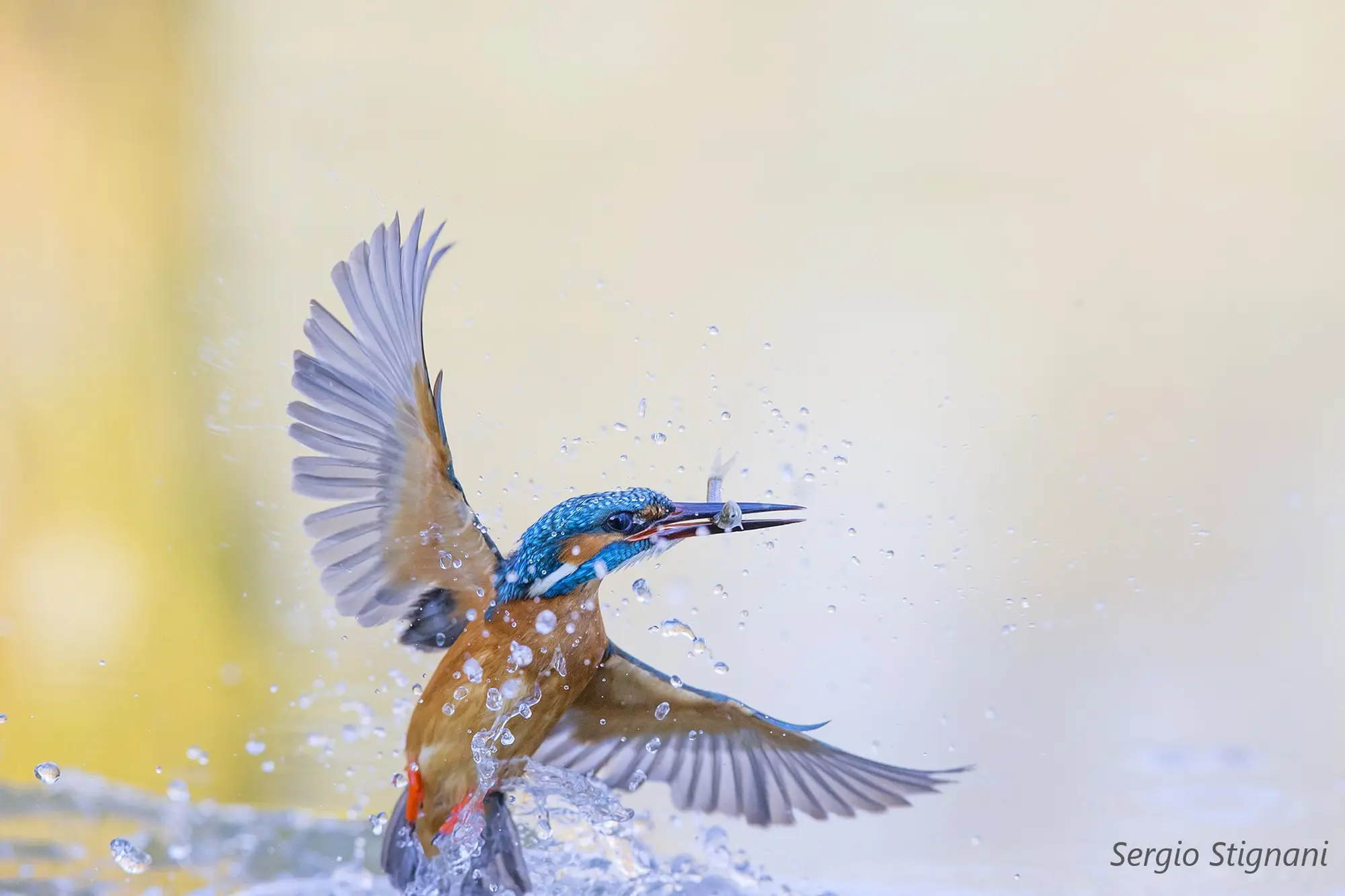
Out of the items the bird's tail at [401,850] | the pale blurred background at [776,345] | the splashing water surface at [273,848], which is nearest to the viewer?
the bird's tail at [401,850]

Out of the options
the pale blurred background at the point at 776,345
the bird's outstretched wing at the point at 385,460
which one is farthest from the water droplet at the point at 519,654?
the pale blurred background at the point at 776,345

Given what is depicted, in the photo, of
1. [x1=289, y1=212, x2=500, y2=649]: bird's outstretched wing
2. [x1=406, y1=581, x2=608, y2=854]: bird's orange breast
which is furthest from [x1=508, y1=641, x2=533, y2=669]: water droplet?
[x1=289, y1=212, x2=500, y2=649]: bird's outstretched wing

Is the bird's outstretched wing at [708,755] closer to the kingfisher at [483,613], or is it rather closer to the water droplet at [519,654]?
the kingfisher at [483,613]

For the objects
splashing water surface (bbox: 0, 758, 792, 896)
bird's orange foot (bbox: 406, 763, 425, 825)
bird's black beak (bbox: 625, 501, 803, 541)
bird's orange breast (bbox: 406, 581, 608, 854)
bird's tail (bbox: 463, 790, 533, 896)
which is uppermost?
bird's black beak (bbox: 625, 501, 803, 541)

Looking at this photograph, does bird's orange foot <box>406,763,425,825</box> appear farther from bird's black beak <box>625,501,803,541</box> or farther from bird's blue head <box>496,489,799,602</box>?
bird's black beak <box>625,501,803,541</box>

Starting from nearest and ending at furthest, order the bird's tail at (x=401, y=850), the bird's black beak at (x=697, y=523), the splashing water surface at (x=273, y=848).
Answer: the bird's black beak at (x=697, y=523)
the bird's tail at (x=401, y=850)
the splashing water surface at (x=273, y=848)
